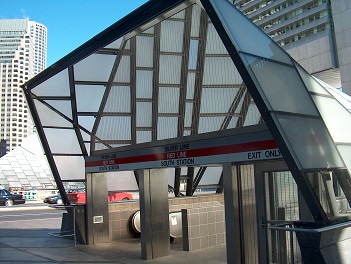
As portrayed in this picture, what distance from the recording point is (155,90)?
11.4 metres

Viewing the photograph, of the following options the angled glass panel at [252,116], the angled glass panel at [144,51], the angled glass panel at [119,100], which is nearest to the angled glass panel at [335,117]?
the angled glass panel at [252,116]

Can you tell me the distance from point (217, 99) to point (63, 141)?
5.22m

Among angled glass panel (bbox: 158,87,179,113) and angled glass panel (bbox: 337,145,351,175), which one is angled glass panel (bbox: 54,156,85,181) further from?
angled glass panel (bbox: 337,145,351,175)

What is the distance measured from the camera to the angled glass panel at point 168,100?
11.4m

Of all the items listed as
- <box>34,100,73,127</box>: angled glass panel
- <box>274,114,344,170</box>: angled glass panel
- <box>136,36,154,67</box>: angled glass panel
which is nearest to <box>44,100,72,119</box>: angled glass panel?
<box>34,100,73,127</box>: angled glass panel

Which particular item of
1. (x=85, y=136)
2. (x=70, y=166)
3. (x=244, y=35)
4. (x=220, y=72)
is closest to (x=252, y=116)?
(x=220, y=72)

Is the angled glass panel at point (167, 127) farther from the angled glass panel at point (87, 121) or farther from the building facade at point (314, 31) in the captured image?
the building facade at point (314, 31)

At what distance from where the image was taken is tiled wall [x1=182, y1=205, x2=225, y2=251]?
10.6 metres

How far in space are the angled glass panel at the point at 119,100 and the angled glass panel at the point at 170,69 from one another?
1.08m

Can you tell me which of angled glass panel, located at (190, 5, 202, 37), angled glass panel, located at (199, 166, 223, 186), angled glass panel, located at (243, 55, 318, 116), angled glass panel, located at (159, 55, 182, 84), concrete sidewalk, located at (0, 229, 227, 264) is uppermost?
angled glass panel, located at (190, 5, 202, 37)

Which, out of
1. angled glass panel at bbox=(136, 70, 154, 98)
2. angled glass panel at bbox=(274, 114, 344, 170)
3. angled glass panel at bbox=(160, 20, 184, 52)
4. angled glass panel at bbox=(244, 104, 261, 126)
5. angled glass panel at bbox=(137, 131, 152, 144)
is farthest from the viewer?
angled glass panel at bbox=(137, 131, 152, 144)

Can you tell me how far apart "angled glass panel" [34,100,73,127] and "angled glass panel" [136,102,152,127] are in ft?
7.50

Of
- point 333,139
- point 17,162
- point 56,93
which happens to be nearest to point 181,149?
point 333,139

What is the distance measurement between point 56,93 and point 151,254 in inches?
216
